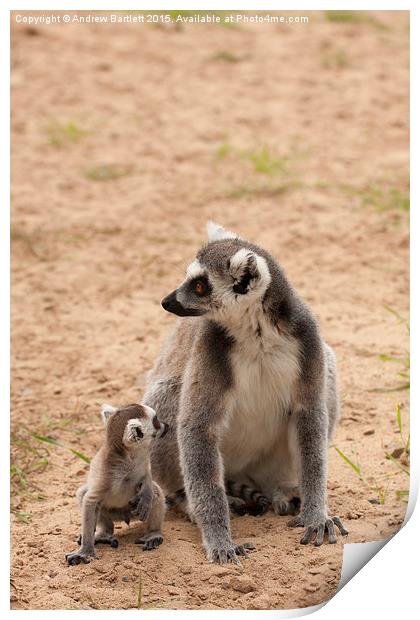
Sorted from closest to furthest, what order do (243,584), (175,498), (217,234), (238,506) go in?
(243,584)
(217,234)
(238,506)
(175,498)

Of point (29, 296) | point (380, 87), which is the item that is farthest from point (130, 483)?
point (380, 87)

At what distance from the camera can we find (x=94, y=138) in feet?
45.1

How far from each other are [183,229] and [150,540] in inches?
242

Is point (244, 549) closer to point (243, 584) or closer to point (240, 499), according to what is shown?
point (243, 584)

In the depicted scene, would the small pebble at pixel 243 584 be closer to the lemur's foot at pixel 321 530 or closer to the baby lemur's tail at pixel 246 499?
the lemur's foot at pixel 321 530

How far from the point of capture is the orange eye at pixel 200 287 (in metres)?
5.92

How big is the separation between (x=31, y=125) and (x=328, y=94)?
4.23 meters

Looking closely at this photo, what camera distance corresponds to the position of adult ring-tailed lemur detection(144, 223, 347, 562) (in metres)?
5.90

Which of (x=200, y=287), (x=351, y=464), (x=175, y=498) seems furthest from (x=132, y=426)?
(x=351, y=464)

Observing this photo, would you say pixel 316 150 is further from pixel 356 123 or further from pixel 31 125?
pixel 31 125

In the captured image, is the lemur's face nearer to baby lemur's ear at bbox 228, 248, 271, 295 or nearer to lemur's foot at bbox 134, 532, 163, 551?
baby lemur's ear at bbox 228, 248, 271, 295

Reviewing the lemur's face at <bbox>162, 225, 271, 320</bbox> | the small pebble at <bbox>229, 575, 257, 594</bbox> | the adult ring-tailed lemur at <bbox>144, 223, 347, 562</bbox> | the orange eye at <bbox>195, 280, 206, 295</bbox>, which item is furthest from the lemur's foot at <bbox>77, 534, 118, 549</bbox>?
the orange eye at <bbox>195, 280, 206, 295</bbox>

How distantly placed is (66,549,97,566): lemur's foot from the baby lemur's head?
623 mm

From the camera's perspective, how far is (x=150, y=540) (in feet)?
19.5
